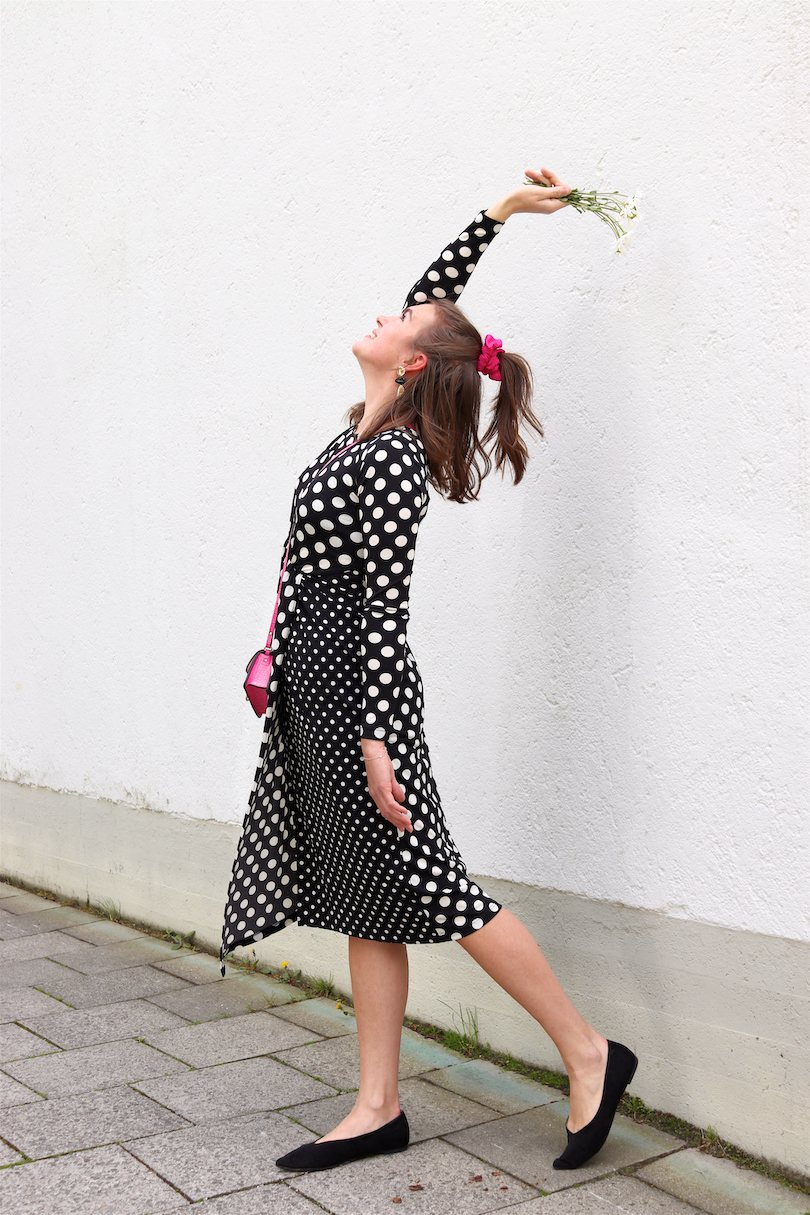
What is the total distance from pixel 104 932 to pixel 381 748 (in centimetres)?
244

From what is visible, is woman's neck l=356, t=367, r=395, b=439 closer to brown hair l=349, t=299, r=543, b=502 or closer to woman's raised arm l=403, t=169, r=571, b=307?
brown hair l=349, t=299, r=543, b=502

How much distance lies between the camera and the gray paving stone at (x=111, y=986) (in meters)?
3.44

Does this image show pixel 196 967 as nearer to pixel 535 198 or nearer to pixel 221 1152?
pixel 221 1152

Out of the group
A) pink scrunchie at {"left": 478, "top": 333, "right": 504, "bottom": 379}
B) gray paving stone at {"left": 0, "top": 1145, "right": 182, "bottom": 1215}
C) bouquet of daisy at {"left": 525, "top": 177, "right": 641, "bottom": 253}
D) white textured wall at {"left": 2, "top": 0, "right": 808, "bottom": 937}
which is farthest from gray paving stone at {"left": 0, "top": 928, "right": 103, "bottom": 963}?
bouquet of daisy at {"left": 525, "top": 177, "right": 641, "bottom": 253}

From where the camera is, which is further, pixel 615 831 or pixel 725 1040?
pixel 615 831

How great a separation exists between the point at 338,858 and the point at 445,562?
964 millimetres

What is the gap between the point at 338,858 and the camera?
7.86 feet

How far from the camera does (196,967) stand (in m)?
3.72

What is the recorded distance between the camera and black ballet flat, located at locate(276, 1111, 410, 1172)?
7.63ft

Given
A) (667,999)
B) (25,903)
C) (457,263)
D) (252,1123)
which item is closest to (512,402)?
(457,263)

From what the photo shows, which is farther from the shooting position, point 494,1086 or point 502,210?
point 494,1086

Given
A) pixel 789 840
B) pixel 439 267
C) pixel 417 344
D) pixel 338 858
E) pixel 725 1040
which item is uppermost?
pixel 439 267

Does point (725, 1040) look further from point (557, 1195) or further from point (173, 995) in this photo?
point (173, 995)

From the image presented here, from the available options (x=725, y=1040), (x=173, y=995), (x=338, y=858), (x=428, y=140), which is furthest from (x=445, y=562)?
(x=173, y=995)
